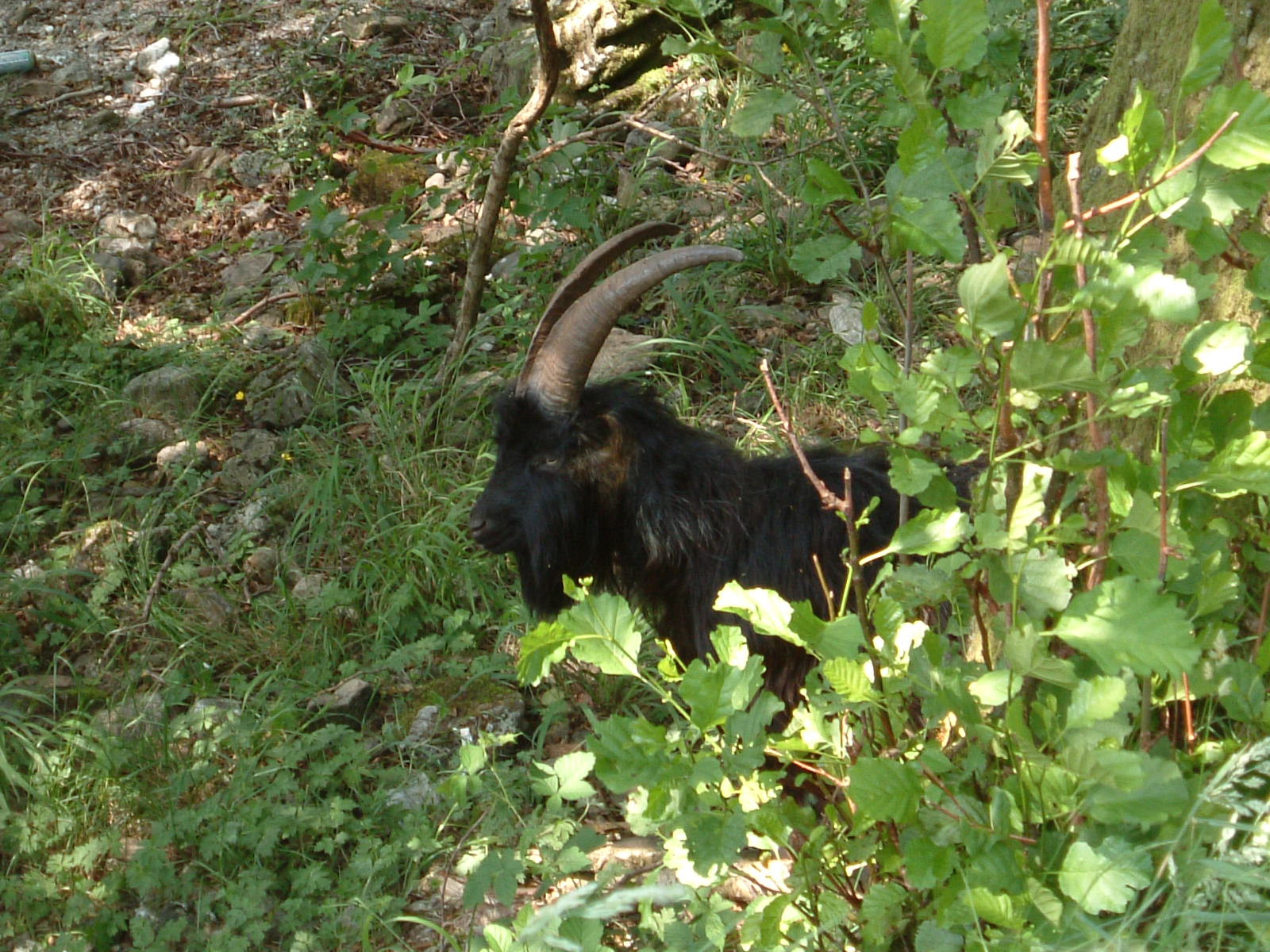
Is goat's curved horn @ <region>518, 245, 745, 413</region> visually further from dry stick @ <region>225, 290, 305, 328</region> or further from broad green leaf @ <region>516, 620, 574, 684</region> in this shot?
dry stick @ <region>225, 290, 305, 328</region>

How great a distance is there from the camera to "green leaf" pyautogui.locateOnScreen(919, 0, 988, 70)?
1.60 m

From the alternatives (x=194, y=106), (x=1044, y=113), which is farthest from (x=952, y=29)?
(x=194, y=106)

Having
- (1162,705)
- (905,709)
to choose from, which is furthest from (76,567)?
(1162,705)

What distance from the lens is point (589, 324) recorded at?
3.85m

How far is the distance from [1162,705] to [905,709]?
40cm

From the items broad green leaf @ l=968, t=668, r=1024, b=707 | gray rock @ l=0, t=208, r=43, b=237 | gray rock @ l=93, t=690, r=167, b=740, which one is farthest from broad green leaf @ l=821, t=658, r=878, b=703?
gray rock @ l=0, t=208, r=43, b=237

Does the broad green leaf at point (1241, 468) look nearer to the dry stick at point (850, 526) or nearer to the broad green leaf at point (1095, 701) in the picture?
the broad green leaf at point (1095, 701)

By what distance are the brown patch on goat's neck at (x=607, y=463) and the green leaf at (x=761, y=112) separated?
1867 mm

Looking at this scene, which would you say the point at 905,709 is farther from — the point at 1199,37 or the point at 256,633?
the point at 256,633

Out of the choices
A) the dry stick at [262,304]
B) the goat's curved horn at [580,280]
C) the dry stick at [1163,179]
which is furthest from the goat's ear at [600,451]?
the dry stick at [262,304]

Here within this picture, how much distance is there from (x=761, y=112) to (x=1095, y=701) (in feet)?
3.57

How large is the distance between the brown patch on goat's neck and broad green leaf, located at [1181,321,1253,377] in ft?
7.82

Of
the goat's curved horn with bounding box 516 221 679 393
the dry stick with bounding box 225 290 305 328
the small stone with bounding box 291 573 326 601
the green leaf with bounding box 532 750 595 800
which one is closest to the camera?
the green leaf with bounding box 532 750 595 800

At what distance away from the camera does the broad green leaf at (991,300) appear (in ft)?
4.93
